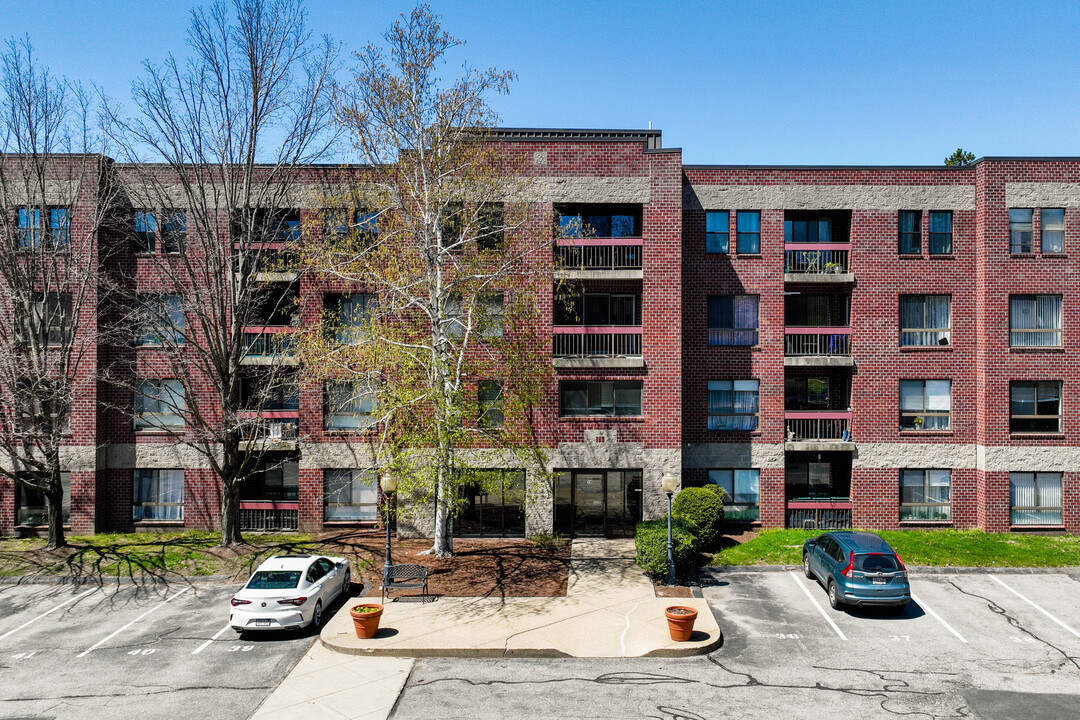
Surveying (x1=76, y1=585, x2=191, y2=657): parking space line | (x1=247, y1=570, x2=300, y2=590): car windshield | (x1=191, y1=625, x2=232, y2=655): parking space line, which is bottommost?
(x1=76, y1=585, x2=191, y2=657): parking space line

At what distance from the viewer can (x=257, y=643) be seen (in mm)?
15609

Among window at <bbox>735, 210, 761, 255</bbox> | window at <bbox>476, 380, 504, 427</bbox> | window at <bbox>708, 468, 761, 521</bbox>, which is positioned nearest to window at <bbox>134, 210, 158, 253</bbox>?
window at <bbox>476, 380, 504, 427</bbox>

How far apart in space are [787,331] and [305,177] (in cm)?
1922

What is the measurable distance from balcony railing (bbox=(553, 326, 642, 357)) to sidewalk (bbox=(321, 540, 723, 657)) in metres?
8.39

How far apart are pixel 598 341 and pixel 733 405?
5967 mm

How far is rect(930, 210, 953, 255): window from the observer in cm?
2641

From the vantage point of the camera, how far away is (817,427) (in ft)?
86.6

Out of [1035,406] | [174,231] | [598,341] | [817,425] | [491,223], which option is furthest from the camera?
[817,425]

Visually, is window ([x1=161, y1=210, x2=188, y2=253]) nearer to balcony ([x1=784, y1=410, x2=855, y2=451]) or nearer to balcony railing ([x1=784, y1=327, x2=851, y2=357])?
balcony railing ([x1=784, y1=327, x2=851, y2=357])

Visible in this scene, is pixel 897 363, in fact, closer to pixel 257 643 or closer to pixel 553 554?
pixel 553 554

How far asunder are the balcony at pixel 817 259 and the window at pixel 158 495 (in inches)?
975

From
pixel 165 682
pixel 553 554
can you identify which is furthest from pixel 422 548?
pixel 165 682

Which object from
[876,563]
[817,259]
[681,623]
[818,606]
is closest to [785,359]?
[817,259]

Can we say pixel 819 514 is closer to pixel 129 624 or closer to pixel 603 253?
pixel 603 253
